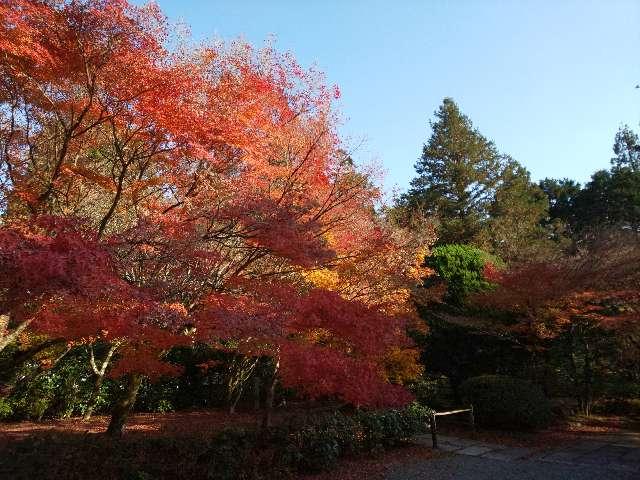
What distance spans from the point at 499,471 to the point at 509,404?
4.03m

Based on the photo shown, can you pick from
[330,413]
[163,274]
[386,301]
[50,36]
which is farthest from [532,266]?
[50,36]

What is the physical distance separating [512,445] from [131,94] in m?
11.1

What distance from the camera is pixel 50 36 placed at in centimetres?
678

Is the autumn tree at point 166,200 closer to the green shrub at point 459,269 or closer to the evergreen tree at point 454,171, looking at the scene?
the green shrub at point 459,269

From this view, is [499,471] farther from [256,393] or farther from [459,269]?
[459,269]

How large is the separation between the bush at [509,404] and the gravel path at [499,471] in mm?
2831

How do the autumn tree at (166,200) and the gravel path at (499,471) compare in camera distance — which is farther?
the gravel path at (499,471)

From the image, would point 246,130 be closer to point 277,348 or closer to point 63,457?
point 277,348

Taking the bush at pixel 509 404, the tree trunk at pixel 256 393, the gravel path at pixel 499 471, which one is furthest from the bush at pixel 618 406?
the tree trunk at pixel 256 393

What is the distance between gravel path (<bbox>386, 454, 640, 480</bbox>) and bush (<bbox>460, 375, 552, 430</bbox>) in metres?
2.83

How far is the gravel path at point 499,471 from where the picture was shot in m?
8.05

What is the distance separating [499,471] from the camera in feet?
27.9

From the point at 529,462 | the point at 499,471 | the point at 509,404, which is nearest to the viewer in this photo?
the point at 499,471

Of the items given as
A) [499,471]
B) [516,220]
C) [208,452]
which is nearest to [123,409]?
[208,452]
